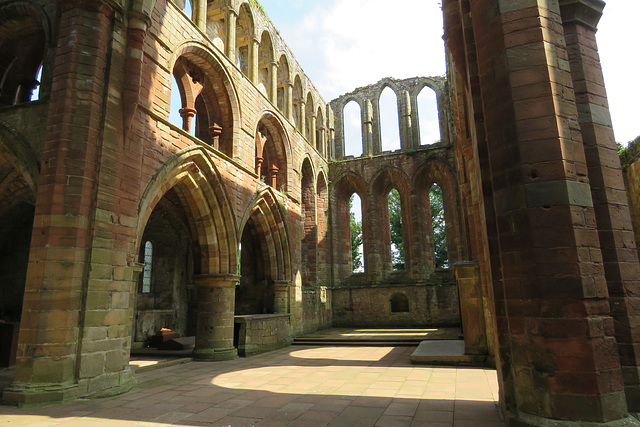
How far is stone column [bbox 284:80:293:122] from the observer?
15.2 metres

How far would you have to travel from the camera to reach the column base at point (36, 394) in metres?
5.20

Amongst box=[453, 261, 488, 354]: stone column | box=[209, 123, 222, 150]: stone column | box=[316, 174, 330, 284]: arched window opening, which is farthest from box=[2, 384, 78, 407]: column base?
box=[316, 174, 330, 284]: arched window opening

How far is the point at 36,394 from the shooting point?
5.24 metres

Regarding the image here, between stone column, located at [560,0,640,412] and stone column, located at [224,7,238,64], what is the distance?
8539 millimetres

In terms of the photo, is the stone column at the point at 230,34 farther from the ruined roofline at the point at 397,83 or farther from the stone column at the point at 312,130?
the ruined roofline at the point at 397,83

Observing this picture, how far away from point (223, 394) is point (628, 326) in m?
4.80

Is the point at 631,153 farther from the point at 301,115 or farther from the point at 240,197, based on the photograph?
the point at 301,115

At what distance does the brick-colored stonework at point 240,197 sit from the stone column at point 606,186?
0.02 metres

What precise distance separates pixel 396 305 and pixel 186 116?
11985mm

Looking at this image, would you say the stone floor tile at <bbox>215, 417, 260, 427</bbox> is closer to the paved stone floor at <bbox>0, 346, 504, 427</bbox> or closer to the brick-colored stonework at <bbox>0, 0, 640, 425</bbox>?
the paved stone floor at <bbox>0, 346, 504, 427</bbox>

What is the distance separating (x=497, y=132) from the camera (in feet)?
13.0

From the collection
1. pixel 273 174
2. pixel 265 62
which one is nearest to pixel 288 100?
pixel 265 62

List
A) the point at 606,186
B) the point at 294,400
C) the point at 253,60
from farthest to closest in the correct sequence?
the point at 253,60 → the point at 294,400 → the point at 606,186

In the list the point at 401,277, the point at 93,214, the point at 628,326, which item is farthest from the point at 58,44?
the point at 401,277
